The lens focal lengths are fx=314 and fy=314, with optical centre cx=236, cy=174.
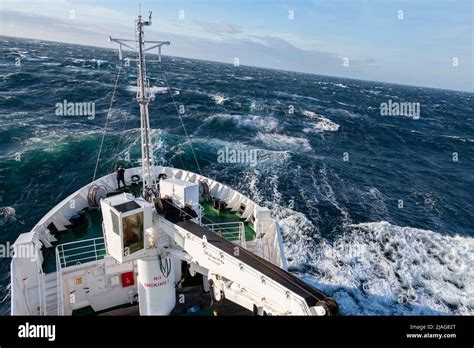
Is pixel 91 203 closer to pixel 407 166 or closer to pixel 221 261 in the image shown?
pixel 221 261

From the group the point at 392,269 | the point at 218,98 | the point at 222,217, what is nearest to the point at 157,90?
the point at 218,98

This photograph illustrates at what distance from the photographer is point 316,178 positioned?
40938mm

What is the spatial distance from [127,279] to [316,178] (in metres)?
30.5

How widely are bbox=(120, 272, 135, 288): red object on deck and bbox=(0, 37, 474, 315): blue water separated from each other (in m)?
9.52

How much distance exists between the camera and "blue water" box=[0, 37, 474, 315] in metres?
24.1

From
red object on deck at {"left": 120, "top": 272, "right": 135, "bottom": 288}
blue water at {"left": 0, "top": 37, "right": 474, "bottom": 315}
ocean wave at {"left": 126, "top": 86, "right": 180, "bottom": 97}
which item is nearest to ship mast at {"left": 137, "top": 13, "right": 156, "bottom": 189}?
red object on deck at {"left": 120, "top": 272, "right": 135, "bottom": 288}

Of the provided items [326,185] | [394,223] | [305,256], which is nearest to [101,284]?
[305,256]

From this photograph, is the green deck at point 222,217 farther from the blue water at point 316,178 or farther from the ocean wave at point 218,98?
the ocean wave at point 218,98

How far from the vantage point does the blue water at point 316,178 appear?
79.2 feet

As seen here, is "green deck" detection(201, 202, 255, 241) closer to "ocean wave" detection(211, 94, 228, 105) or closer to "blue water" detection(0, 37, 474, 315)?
"blue water" detection(0, 37, 474, 315)

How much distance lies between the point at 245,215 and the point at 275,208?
1313 cm

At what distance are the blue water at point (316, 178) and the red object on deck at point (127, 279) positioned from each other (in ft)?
31.2

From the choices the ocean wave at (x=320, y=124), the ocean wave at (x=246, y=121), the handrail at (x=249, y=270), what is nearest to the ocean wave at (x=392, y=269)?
the handrail at (x=249, y=270)

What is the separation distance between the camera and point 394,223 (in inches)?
1237
